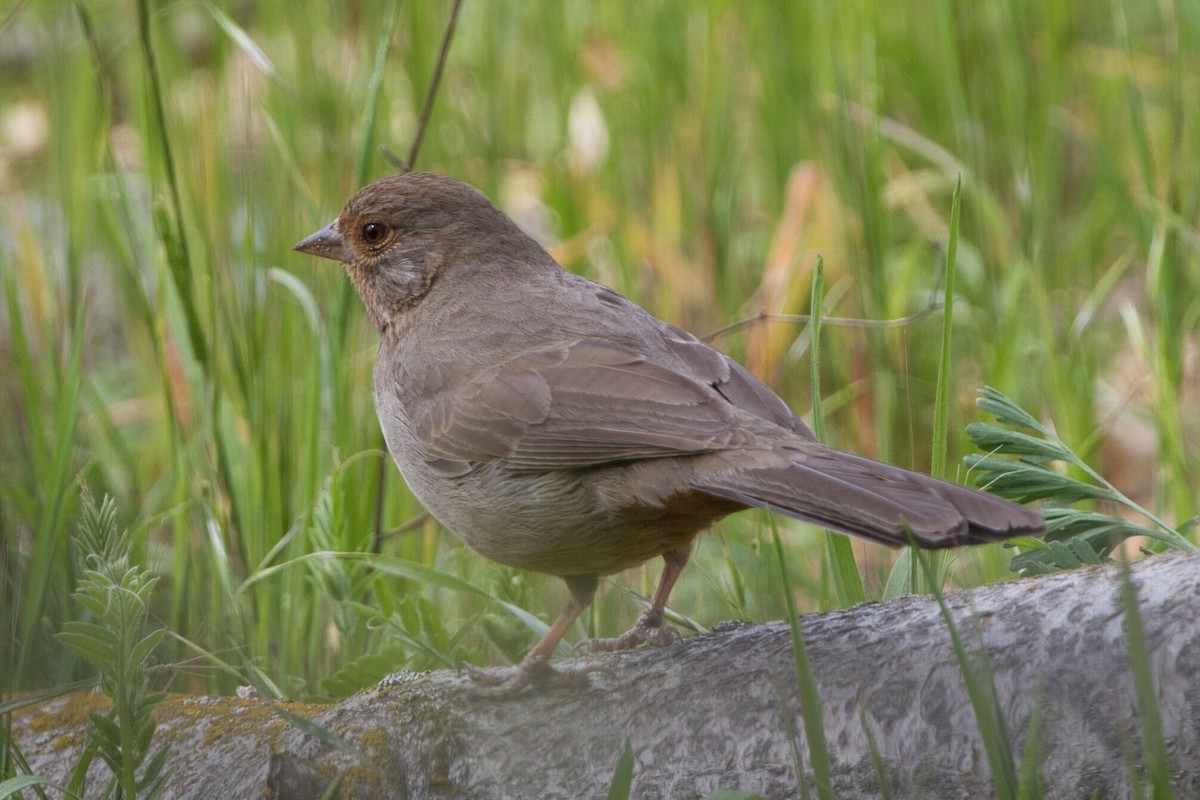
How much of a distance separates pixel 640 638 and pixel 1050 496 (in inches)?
37.3

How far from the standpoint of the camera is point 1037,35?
6207 mm

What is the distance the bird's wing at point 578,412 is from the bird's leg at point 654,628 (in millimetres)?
395

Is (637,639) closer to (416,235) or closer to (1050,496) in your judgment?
(1050,496)

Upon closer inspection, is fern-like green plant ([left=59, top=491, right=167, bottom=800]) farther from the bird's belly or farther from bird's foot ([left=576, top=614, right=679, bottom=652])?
bird's foot ([left=576, top=614, right=679, bottom=652])

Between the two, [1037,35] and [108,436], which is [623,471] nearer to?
[108,436]

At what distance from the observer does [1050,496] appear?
109 inches

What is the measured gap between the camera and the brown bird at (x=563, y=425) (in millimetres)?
2617

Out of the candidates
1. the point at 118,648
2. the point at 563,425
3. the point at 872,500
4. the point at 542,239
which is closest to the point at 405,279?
the point at 563,425

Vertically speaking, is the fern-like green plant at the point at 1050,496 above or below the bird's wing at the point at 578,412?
below

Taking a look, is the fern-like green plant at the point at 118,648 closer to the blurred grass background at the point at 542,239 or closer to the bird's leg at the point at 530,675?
the blurred grass background at the point at 542,239

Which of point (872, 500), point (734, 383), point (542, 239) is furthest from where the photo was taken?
point (542, 239)

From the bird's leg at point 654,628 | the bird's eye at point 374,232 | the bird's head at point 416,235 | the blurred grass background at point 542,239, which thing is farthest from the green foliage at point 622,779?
the bird's eye at point 374,232

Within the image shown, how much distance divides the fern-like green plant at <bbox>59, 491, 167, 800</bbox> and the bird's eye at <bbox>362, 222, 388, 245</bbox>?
1842mm

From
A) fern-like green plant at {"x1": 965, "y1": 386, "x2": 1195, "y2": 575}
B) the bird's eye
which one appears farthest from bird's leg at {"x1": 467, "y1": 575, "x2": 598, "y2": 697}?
the bird's eye
